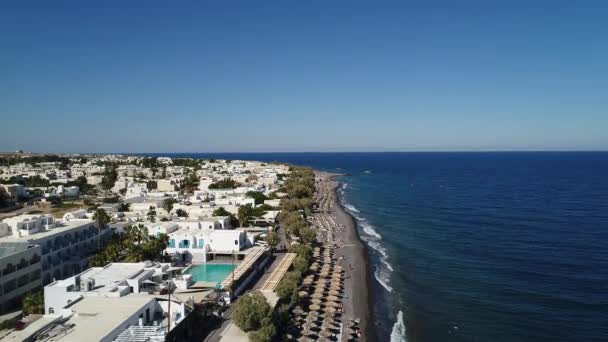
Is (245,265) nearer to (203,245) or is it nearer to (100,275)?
(203,245)

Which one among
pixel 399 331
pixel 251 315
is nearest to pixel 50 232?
pixel 251 315

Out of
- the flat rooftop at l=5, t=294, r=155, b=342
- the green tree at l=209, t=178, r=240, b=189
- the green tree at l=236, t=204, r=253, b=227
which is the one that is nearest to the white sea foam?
the green tree at l=236, t=204, r=253, b=227

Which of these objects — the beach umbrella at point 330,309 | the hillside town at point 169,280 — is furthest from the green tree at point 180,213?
the beach umbrella at point 330,309

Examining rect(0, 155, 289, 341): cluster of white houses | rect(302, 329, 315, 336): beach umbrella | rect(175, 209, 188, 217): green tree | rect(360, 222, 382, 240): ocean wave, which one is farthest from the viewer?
rect(175, 209, 188, 217): green tree

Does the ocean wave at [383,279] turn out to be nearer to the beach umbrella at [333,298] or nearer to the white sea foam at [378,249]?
the white sea foam at [378,249]

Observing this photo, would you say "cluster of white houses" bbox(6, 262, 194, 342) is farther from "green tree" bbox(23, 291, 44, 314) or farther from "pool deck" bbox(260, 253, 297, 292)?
"pool deck" bbox(260, 253, 297, 292)

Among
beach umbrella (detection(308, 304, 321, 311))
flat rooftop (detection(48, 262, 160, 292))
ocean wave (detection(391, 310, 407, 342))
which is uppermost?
flat rooftop (detection(48, 262, 160, 292))
